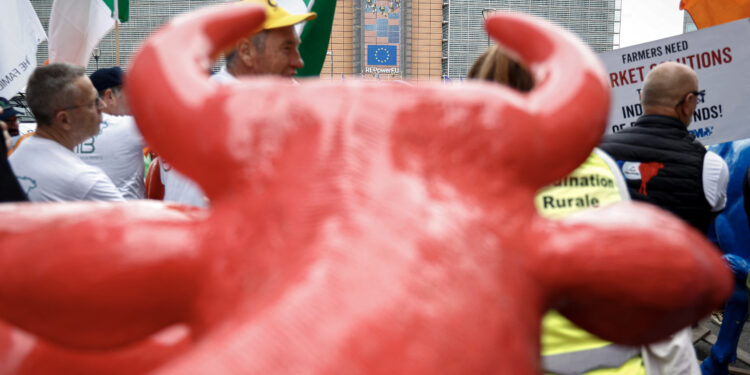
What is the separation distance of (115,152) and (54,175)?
92cm

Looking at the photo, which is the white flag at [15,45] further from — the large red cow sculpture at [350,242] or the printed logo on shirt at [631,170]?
the large red cow sculpture at [350,242]

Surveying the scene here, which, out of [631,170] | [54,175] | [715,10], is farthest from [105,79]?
[715,10]

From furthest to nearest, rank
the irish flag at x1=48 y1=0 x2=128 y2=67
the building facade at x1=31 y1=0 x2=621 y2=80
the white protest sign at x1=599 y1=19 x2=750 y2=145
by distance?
the building facade at x1=31 y1=0 x2=621 y2=80 < the irish flag at x1=48 y1=0 x2=128 y2=67 < the white protest sign at x1=599 y1=19 x2=750 y2=145

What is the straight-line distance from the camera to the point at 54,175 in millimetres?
2498

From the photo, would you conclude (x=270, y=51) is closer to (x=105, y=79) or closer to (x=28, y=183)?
(x=28, y=183)

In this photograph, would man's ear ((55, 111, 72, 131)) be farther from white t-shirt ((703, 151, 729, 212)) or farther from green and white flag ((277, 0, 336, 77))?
white t-shirt ((703, 151, 729, 212))

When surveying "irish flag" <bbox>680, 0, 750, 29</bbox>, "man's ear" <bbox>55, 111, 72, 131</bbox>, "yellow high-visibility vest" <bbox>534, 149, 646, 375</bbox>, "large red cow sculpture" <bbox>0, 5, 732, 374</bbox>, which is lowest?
"yellow high-visibility vest" <bbox>534, 149, 646, 375</bbox>

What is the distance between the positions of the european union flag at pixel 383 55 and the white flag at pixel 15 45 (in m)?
21.0

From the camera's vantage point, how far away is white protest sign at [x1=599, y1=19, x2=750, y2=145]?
384cm

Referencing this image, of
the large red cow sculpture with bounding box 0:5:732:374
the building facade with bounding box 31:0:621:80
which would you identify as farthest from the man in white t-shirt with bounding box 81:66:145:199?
the building facade with bounding box 31:0:621:80

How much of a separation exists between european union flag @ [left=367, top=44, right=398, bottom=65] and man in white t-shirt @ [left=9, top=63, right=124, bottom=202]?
22.9 metres

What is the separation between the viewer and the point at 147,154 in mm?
4148

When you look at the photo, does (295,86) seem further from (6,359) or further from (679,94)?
(679,94)

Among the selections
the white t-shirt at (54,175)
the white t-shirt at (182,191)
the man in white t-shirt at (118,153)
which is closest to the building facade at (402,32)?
the man in white t-shirt at (118,153)
